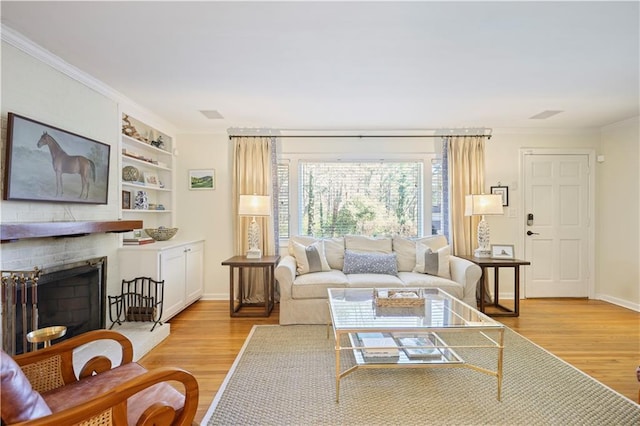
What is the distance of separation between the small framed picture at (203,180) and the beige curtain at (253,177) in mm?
346

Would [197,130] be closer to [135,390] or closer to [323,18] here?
[323,18]

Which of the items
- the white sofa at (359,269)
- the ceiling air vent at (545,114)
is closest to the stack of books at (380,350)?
the white sofa at (359,269)

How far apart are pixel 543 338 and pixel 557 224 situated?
6.80ft

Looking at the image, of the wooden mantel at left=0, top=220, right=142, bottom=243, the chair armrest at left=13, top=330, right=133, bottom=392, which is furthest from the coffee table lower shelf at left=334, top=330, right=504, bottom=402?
the wooden mantel at left=0, top=220, right=142, bottom=243

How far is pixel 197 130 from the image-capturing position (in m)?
4.49

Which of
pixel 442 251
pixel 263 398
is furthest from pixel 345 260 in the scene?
pixel 263 398

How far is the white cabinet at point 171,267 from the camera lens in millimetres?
3250

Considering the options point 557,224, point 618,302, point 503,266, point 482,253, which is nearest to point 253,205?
point 482,253

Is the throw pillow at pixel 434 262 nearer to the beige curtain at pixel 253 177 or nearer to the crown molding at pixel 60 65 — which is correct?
the beige curtain at pixel 253 177

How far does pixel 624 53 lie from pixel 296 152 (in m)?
3.36

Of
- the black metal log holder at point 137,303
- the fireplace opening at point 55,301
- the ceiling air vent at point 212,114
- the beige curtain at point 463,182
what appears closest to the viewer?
the fireplace opening at point 55,301

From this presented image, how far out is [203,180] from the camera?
14.8ft

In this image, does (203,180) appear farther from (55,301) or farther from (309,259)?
(55,301)

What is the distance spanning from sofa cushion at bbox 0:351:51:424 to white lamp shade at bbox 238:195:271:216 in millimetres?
2884
